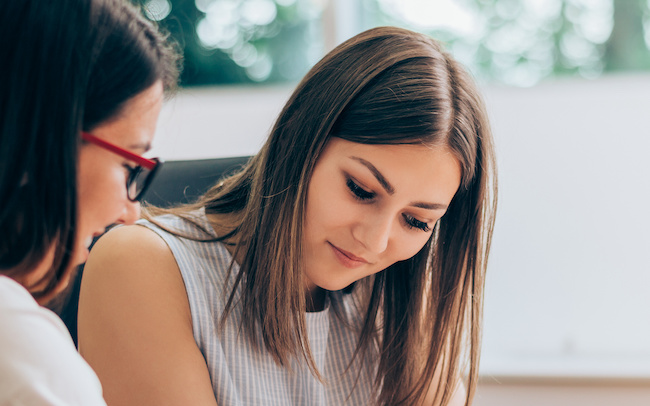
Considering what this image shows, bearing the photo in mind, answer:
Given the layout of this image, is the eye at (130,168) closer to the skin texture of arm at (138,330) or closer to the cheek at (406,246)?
the skin texture of arm at (138,330)

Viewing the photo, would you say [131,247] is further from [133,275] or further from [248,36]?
[248,36]

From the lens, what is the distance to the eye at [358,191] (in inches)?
39.6

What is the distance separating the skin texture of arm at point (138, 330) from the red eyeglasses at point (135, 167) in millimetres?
256

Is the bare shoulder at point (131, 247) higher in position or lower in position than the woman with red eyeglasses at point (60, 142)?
lower

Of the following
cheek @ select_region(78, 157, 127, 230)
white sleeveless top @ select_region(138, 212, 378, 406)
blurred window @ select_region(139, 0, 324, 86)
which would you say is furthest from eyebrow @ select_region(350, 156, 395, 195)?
blurred window @ select_region(139, 0, 324, 86)

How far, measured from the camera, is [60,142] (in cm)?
58

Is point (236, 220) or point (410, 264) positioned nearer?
point (236, 220)

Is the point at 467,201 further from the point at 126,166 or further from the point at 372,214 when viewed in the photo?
the point at 126,166

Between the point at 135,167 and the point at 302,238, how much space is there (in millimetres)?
418

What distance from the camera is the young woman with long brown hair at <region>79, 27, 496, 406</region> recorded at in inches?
37.5

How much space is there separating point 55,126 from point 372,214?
0.54 m

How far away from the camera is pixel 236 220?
113 centimetres

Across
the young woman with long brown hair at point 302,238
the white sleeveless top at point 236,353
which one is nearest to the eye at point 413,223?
the young woman with long brown hair at point 302,238

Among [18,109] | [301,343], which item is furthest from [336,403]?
[18,109]
